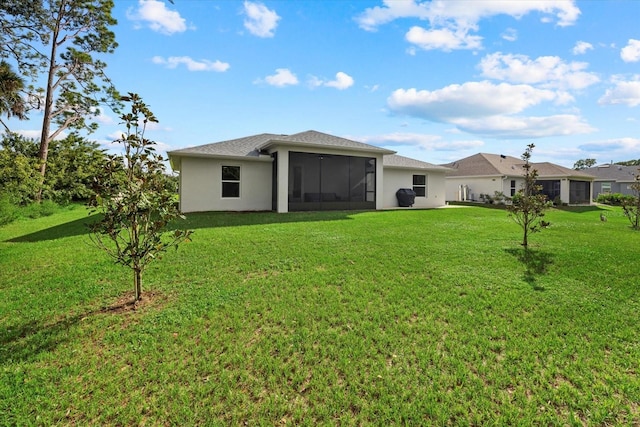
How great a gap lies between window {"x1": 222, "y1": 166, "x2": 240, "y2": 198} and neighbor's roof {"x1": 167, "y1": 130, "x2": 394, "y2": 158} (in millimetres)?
865

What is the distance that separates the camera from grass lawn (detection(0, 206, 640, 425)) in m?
2.79

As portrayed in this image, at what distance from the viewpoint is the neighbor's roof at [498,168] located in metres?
26.6

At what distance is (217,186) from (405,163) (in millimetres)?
12044

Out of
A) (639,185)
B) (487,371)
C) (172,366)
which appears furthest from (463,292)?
(639,185)

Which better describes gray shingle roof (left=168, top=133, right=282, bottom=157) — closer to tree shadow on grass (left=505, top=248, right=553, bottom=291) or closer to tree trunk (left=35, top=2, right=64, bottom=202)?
tree shadow on grass (left=505, top=248, right=553, bottom=291)

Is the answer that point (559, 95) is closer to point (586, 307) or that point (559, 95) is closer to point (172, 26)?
point (586, 307)

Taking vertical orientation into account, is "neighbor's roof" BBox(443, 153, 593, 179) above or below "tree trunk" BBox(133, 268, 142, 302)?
above

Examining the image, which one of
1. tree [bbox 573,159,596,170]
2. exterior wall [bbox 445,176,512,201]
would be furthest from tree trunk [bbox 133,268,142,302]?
tree [bbox 573,159,596,170]

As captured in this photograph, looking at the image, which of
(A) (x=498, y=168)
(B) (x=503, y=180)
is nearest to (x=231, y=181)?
(B) (x=503, y=180)

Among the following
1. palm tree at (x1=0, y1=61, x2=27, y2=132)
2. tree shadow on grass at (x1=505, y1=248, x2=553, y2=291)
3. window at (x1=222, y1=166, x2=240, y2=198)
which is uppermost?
palm tree at (x1=0, y1=61, x2=27, y2=132)

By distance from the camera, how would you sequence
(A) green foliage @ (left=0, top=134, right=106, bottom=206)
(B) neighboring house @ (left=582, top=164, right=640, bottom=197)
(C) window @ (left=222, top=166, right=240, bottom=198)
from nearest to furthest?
1. (C) window @ (left=222, top=166, right=240, bottom=198)
2. (A) green foliage @ (left=0, top=134, right=106, bottom=206)
3. (B) neighboring house @ (left=582, top=164, right=640, bottom=197)

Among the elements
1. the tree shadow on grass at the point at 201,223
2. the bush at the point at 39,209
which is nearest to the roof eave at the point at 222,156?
the tree shadow on grass at the point at 201,223

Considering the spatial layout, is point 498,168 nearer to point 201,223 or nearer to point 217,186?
point 217,186

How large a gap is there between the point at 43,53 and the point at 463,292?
30.8 metres
